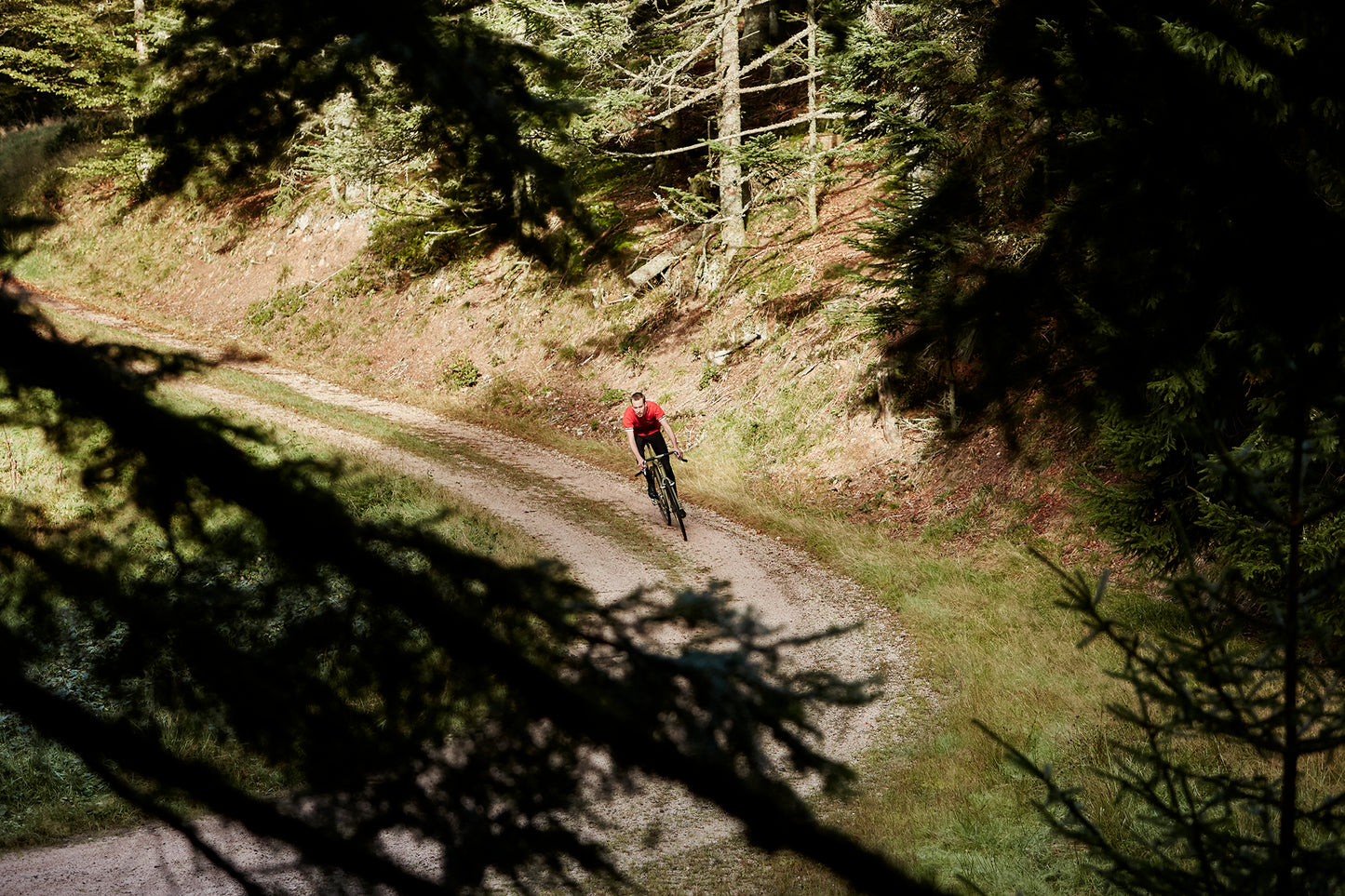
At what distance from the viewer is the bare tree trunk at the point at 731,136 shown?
60.6ft

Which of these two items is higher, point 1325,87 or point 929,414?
point 1325,87

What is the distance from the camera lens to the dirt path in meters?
6.98

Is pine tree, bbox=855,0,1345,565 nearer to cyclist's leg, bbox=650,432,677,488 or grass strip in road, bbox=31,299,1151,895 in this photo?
grass strip in road, bbox=31,299,1151,895

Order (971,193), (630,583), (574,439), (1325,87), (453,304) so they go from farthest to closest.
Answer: (453,304)
(574,439)
(971,193)
(630,583)
(1325,87)

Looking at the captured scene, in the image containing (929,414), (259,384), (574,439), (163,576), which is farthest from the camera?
(259,384)

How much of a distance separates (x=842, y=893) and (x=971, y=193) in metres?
10.1

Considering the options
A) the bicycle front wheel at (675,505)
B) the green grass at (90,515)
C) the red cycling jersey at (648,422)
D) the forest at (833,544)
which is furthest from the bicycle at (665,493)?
the green grass at (90,515)

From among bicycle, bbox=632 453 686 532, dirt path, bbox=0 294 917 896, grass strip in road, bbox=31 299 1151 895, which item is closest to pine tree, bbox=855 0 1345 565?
grass strip in road, bbox=31 299 1151 895

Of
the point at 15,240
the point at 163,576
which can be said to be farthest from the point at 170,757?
the point at 15,240

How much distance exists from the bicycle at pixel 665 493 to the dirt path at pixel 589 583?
0.84 ft

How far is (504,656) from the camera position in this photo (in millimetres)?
10266

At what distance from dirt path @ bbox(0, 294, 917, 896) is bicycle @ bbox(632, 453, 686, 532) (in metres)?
0.26

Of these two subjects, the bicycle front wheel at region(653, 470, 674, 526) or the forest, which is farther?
the bicycle front wheel at region(653, 470, 674, 526)

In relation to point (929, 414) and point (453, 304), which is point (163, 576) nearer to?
point (929, 414)
